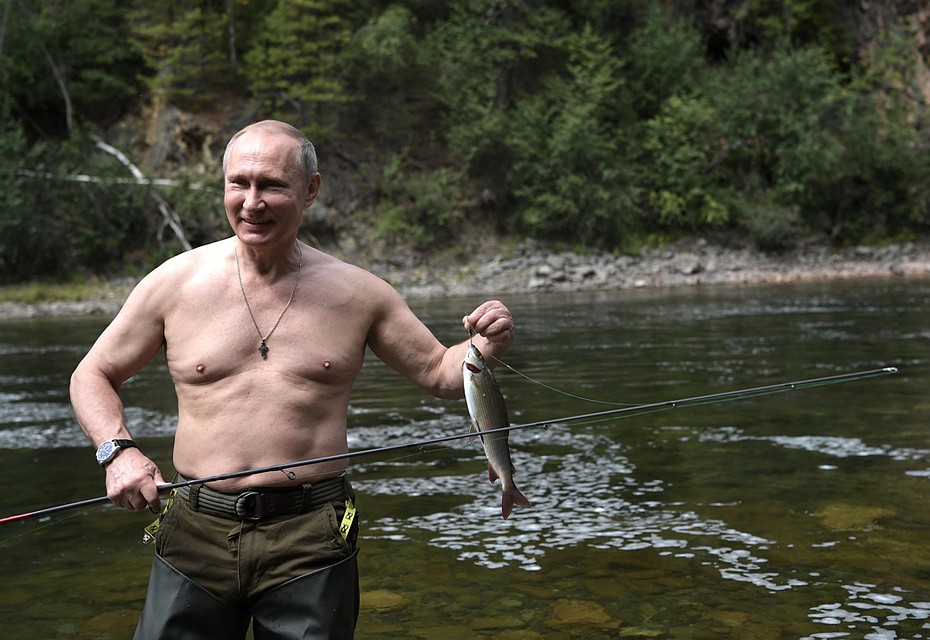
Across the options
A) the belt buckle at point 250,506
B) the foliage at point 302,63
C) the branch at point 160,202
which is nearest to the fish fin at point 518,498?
the belt buckle at point 250,506

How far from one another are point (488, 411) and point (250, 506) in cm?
81

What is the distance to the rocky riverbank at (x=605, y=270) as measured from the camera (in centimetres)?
3331

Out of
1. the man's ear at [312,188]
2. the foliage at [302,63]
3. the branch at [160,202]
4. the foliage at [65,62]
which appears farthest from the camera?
the foliage at [65,62]

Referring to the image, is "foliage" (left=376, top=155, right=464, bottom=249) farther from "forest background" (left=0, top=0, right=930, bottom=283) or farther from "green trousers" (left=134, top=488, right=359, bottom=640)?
"green trousers" (left=134, top=488, right=359, bottom=640)

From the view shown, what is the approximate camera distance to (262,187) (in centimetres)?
339

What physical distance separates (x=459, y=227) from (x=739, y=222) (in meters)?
9.81

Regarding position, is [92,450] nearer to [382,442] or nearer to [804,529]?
[382,442]

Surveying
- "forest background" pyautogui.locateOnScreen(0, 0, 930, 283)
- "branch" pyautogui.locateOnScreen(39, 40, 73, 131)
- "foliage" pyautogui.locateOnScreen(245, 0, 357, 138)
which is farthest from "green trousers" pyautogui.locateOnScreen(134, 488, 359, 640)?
"branch" pyautogui.locateOnScreen(39, 40, 73, 131)

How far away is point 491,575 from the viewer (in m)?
5.93

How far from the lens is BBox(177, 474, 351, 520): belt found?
328 centimetres

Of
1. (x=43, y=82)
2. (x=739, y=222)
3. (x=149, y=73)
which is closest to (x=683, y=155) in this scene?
(x=739, y=222)

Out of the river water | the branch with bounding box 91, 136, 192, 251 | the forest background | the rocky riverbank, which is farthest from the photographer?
the forest background

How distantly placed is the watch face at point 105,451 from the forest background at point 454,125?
105 ft

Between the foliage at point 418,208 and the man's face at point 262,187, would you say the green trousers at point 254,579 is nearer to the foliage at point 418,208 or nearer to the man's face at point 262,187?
the man's face at point 262,187
